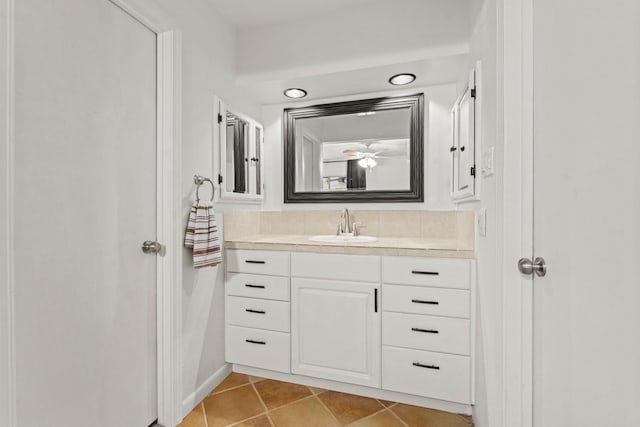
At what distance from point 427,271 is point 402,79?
4.21 feet

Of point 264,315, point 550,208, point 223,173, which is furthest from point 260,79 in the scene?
point 550,208

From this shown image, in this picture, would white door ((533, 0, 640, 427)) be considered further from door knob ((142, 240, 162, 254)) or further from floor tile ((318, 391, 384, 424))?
door knob ((142, 240, 162, 254))

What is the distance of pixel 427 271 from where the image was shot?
173cm

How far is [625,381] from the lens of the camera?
0.59 metres

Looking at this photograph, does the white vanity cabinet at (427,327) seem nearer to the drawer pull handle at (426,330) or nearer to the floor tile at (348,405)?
the drawer pull handle at (426,330)

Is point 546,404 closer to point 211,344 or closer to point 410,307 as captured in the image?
point 410,307

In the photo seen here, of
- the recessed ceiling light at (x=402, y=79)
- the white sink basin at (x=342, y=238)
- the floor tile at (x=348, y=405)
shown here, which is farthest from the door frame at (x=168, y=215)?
the recessed ceiling light at (x=402, y=79)

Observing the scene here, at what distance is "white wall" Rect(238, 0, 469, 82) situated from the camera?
1844 millimetres

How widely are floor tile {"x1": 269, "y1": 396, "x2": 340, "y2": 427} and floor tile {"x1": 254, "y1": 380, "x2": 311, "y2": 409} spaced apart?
54 millimetres

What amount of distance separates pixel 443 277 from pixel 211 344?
1.46m

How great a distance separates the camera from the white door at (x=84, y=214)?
1.03m

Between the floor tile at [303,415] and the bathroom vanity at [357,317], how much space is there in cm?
18

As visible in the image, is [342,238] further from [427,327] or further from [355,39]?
[355,39]

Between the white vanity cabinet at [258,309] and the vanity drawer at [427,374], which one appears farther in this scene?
the white vanity cabinet at [258,309]
